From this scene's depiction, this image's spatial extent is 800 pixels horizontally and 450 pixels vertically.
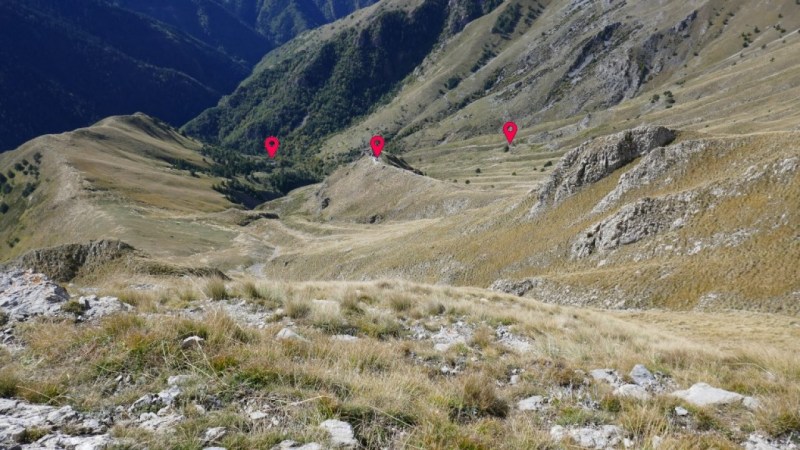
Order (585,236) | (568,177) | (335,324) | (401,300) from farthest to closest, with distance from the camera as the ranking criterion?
1. (568,177)
2. (585,236)
3. (401,300)
4. (335,324)

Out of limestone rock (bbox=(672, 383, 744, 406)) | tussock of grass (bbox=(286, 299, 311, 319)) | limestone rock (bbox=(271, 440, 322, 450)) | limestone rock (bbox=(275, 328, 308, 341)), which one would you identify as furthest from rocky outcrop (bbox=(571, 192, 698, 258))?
limestone rock (bbox=(271, 440, 322, 450))

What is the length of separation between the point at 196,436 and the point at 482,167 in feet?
574

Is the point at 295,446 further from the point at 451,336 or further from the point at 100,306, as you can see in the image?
the point at 100,306

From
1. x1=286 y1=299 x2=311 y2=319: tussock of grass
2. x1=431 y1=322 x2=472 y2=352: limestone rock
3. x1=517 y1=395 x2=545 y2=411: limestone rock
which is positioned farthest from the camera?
x1=286 y1=299 x2=311 y2=319: tussock of grass

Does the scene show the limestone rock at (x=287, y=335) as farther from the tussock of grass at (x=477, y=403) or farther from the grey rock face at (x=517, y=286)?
the grey rock face at (x=517, y=286)

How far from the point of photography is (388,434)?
17.9ft

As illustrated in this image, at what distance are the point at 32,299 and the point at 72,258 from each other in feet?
91.0

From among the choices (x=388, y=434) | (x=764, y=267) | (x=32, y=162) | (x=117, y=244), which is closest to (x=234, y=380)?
(x=388, y=434)

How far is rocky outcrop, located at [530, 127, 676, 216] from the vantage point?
43.6m

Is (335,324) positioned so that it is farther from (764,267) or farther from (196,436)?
(764,267)

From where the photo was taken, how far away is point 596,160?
46125 mm

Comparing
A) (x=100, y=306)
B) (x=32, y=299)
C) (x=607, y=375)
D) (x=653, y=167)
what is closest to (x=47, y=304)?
(x=32, y=299)

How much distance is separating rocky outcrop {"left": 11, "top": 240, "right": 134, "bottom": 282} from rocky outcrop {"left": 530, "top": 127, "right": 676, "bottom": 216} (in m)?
39.8

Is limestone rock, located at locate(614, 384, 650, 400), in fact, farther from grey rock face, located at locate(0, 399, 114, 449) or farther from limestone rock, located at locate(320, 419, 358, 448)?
grey rock face, located at locate(0, 399, 114, 449)
